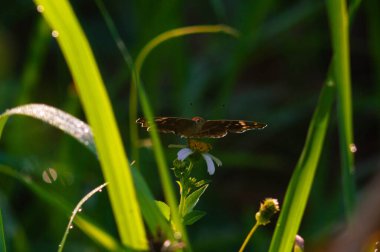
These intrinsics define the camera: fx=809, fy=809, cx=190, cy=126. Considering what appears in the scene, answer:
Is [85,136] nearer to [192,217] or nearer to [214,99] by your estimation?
[192,217]

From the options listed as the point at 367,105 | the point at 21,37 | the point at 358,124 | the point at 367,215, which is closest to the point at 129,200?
the point at 367,215

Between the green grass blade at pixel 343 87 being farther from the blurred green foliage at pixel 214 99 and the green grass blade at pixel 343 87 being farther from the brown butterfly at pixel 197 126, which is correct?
the blurred green foliage at pixel 214 99

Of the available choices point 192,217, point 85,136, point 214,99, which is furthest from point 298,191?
point 214,99

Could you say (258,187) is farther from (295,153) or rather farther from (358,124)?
(358,124)

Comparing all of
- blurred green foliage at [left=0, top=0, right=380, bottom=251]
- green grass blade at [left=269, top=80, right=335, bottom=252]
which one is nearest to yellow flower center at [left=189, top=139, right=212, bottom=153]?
green grass blade at [left=269, top=80, right=335, bottom=252]

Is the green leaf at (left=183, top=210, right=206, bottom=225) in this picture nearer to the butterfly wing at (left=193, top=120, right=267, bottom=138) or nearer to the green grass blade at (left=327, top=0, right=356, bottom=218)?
the butterfly wing at (left=193, top=120, right=267, bottom=138)

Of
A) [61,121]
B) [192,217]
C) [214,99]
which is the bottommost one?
[192,217]

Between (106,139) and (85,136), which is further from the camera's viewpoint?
(85,136)

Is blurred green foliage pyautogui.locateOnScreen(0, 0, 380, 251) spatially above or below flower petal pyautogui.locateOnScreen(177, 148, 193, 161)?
above
